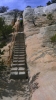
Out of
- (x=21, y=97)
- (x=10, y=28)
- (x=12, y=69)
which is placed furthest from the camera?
(x=10, y=28)

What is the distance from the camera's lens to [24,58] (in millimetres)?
16578

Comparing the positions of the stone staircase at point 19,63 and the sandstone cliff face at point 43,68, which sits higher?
the sandstone cliff face at point 43,68

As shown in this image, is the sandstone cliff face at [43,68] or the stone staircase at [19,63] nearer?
the sandstone cliff face at [43,68]

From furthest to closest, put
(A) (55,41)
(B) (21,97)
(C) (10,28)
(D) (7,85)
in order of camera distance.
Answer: (C) (10,28) < (A) (55,41) < (D) (7,85) < (B) (21,97)

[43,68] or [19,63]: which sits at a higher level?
[43,68]

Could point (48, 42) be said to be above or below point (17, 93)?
above

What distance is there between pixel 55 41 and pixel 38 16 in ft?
63.6

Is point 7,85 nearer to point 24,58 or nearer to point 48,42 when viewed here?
point 24,58

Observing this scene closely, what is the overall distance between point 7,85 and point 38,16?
80.3 feet

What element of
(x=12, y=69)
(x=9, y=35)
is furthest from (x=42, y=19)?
(x=12, y=69)

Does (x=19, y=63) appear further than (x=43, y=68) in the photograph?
Yes

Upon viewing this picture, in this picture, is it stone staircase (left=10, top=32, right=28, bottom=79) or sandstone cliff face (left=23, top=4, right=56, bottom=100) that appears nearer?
sandstone cliff face (left=23, top=4, right=56, bottom=100)

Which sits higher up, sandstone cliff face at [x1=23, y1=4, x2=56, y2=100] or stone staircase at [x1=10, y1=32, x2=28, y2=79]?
sandstone cliff face at [x1=23, y1=4, x2=56, y2=100]

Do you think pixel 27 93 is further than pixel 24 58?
No
